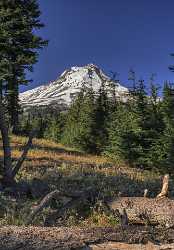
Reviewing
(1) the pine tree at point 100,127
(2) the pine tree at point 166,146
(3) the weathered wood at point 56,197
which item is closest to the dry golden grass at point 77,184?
(3) the weathered wood at point 56,197

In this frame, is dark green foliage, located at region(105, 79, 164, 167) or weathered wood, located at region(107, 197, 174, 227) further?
dark green foliage, located at region(105, 79, 164, 167)

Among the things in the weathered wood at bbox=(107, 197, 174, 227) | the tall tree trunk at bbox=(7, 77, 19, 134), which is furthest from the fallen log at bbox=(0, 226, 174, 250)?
the tall tree trunk at bbox=(7, 77, 19, 134)

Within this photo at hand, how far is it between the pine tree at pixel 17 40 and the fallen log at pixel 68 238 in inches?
997

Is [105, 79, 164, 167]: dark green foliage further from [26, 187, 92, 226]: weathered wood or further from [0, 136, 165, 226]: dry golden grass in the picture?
[26, 187, 92, 226]: weathered wood

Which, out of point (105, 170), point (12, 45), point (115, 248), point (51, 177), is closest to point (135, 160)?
point (105, 170)

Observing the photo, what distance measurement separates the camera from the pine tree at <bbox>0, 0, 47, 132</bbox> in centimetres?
3334

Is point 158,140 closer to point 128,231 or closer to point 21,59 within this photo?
point 21,59

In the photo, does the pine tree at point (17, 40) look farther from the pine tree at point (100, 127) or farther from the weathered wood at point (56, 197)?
the weathered wood at point (56, 197)

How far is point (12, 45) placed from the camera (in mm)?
35656

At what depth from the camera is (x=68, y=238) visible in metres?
7.50

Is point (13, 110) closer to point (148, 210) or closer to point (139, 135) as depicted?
point (139, 135)

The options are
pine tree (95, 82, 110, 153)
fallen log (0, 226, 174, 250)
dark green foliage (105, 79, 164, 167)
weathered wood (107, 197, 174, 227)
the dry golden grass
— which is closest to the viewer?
fallen log (0, 226, 174, 250)

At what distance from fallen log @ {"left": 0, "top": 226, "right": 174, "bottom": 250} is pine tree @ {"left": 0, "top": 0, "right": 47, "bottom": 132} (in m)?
25.3

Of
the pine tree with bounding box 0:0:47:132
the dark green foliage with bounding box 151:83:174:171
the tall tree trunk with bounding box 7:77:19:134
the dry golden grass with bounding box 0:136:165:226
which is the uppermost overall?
the pine tree with bounding box 0:0:47:132
